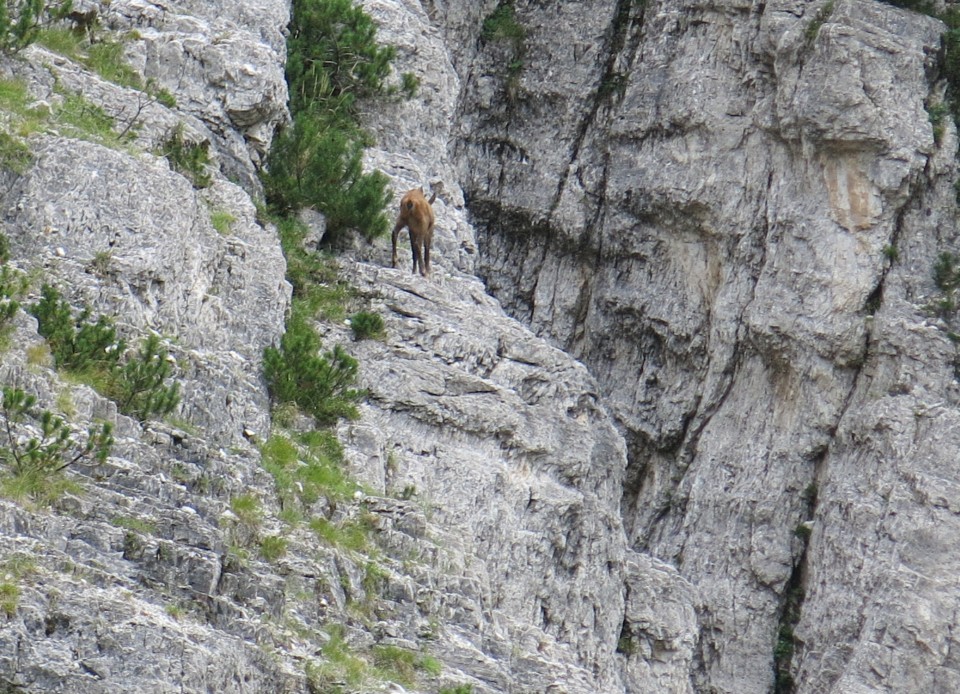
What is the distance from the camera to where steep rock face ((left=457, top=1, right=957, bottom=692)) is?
24.8 meters

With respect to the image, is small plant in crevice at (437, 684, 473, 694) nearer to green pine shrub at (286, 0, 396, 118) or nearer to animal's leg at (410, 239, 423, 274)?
animal's leg at (410, 239, 423, 274)

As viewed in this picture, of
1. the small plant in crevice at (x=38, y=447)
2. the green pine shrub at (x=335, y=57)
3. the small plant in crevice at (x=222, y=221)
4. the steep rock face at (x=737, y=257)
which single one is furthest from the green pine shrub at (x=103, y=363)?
the steep rock face at (x=737, y=257)

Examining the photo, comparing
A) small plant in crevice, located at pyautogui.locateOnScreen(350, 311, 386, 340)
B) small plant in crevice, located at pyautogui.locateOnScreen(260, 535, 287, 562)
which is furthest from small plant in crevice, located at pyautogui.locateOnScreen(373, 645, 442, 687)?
small plant in crevice, located at pyautogui.locateOnScreen(350, 311, 386, 340)

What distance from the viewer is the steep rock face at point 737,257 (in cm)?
2481

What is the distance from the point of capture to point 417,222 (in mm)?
17828

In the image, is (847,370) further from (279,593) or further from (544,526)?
(279,593)

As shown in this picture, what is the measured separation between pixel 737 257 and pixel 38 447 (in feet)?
59.7

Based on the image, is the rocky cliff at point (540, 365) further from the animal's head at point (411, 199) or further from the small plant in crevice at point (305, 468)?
the animal's head at point (411, 199)

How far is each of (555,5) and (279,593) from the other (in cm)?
1995

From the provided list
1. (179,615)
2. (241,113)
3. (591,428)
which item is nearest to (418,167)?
(241,113)

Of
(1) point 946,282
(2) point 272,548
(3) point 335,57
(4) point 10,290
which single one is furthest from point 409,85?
(1) point 946,282

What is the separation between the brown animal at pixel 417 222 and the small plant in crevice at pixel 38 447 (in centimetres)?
731

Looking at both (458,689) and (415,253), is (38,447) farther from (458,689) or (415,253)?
(415,253)

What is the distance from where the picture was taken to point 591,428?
17828 mm
